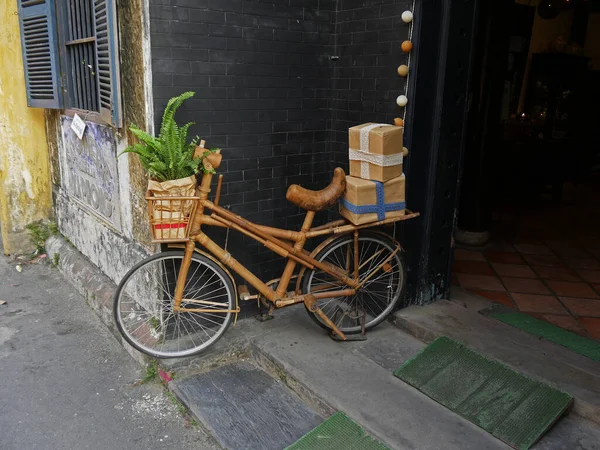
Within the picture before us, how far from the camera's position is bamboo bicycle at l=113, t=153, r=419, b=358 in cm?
346

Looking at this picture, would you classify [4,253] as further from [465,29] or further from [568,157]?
[568,157]

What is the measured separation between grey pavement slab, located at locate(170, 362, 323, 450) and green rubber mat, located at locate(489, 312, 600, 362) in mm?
1774

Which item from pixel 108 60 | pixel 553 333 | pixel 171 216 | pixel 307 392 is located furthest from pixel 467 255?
pixel 108 60

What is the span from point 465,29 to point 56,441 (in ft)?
12.5

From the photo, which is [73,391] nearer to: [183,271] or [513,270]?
[183,271]

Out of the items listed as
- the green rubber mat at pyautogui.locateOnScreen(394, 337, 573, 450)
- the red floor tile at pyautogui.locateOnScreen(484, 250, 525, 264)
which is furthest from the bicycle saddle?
the red floor tile at pyautogui.locateOnScreen(484, 250, 525, 264)

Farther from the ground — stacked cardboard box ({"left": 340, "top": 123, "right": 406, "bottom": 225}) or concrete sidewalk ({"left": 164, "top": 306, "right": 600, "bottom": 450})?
stacked cardboard box ({"left": 340, "top": 123, "right": 406, "bottom": 225})

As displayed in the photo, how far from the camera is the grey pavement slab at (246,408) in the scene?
9.91ft

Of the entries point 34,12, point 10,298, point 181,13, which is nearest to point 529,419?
point 181,13

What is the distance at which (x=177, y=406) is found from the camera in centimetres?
341

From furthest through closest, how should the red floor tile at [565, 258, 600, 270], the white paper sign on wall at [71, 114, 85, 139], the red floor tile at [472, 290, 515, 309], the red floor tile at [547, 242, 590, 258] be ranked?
1. the red floor tile at [547, 242, 590, 258]
2. the red floor tile at [565, 258, 600, 270]
3. the white paper sign on wall at [71, 114, 85, 139]
4. the red floor tile at [472, 290, 515, 309]

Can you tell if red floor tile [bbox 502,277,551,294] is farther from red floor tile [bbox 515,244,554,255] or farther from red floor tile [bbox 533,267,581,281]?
red floor tile [bbox 515,244,554,255]

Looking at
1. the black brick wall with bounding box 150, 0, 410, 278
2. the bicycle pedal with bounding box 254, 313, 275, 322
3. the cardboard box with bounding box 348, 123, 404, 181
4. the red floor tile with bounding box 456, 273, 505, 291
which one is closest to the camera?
the cardboard box with bounding box 348, 123, 404, 181

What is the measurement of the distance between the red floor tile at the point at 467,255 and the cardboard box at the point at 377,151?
2368 millimetres
